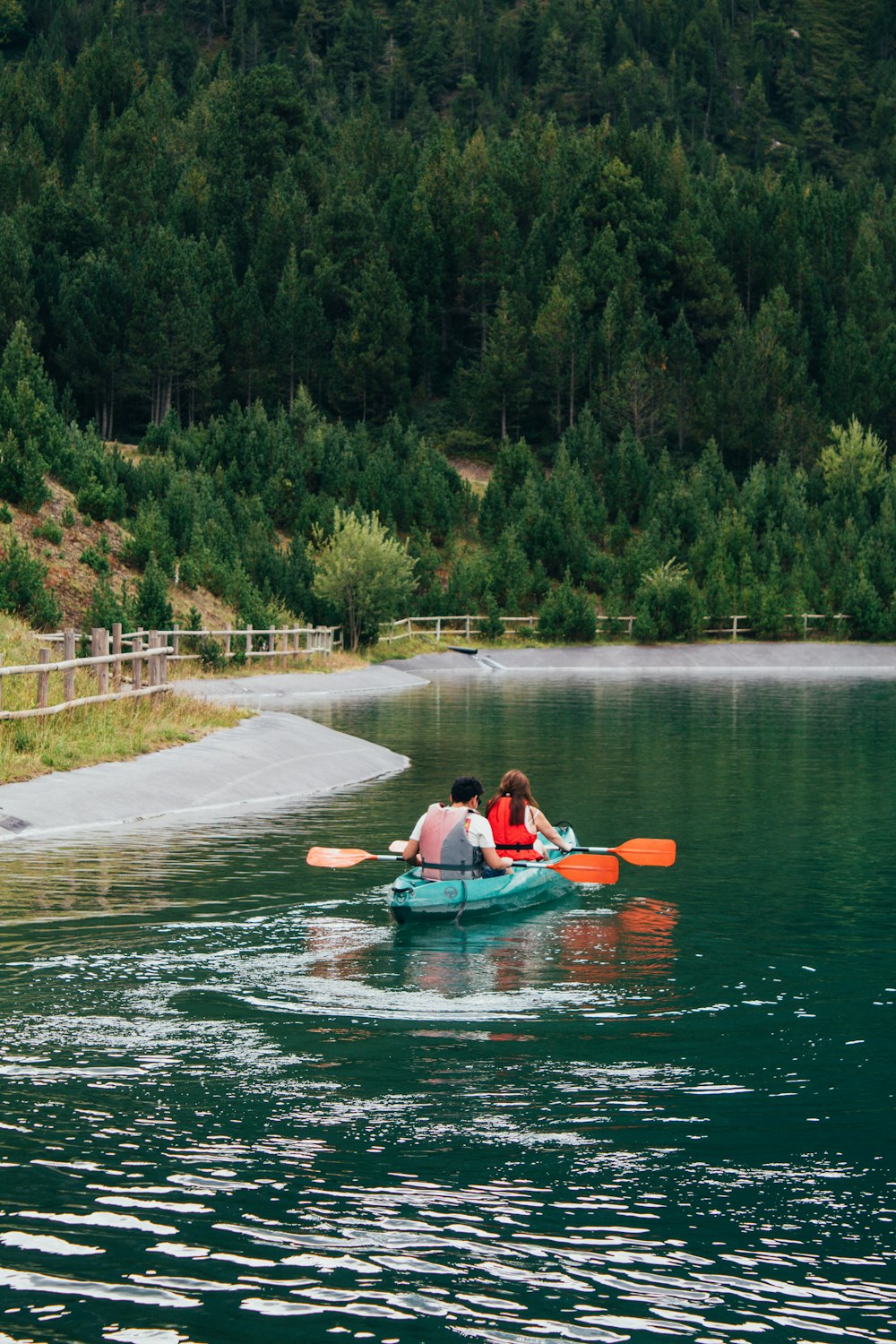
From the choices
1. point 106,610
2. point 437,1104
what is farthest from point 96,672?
point 106,610

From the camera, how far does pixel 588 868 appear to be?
20.2 meters

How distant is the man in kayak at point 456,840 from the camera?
18500 mm

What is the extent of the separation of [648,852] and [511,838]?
1852mm

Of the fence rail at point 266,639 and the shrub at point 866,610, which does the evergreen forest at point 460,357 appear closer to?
the shrub at point 866,610

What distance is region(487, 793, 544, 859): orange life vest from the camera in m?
20.3

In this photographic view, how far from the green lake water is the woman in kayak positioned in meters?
0.78

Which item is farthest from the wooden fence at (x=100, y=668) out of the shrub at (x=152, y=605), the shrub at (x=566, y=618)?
the shrub at (x=566, y=618)

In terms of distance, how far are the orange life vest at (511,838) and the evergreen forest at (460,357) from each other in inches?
2108

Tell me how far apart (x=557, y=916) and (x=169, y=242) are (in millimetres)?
108804

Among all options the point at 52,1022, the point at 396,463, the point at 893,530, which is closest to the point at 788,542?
the point at 893,530

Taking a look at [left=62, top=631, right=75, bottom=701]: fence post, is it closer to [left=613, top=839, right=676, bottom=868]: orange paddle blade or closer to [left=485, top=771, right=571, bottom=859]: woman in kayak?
[left=485, top=771, right=571, bottom=859]: woman in kayak

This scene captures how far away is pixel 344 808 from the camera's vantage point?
28.5 metres

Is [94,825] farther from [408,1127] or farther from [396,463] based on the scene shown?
[396,463]

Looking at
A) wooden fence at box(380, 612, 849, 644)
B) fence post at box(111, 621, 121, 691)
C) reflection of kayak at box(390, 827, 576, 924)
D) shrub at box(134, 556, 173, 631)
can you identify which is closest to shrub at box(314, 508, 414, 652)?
wooden fence at box(380, 612, 849, 644)
